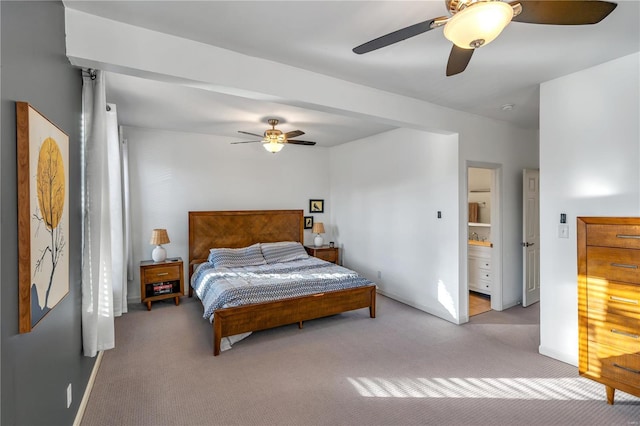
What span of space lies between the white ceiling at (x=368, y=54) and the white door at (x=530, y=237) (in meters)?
1.12

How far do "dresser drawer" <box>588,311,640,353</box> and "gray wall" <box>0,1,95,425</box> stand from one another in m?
3.48

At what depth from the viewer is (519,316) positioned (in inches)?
167

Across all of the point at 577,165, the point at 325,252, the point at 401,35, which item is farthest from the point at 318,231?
the point at 401,35

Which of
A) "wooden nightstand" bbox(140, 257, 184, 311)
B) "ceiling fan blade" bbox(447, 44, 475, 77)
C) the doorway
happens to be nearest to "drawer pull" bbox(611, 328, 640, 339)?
the doorway

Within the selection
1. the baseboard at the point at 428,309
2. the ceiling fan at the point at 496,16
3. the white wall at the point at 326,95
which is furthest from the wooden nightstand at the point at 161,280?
the ceiling fan at the point at 496,16

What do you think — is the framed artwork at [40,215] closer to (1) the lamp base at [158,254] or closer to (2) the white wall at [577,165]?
(1) the lamp base at [158,254]

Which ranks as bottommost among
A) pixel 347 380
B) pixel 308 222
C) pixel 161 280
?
pixel 347 380

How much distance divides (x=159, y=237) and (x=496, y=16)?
461 cm

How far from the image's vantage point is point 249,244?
5535mm

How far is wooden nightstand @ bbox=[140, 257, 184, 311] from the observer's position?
446cm

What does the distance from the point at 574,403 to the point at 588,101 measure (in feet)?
8.17

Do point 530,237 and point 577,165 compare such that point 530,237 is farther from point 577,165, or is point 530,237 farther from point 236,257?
point 236,257

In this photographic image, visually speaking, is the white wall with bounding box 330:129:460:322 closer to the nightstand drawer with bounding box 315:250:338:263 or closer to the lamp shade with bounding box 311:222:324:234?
the nightstand drawer with bounding box 315:250:338:263

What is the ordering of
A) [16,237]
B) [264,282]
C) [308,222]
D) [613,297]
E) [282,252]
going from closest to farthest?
[16,237] → [613,297] → [264,282] → [282,252] → [308,222]
